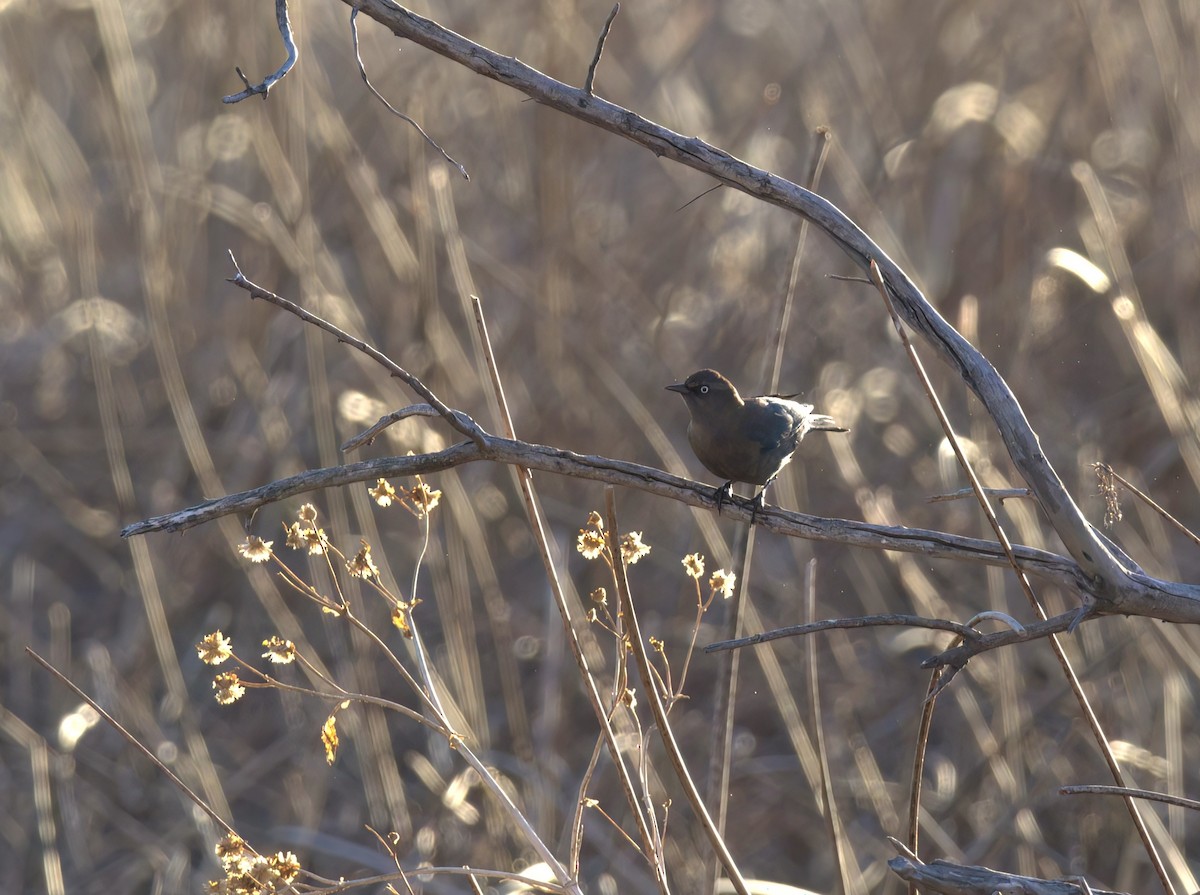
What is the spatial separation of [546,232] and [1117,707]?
273 cm

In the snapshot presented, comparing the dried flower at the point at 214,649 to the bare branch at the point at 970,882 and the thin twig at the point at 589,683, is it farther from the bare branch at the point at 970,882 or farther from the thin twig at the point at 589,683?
the bare branch at the point at 970,882

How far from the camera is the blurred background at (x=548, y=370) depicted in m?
4.20

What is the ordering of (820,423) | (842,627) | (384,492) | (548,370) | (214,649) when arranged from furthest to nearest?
(548,370)
(820,423)
(384,492)
(214,649)
(842,627)

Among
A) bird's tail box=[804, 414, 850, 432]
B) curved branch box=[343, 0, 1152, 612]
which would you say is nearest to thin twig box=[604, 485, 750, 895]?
curved branch box=[343, 0, 1152, 612]

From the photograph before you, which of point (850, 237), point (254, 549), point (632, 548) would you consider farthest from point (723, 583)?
point (254, 549)

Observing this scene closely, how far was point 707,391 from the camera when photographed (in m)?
3.35

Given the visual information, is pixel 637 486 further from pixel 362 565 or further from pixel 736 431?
pixel 736 431

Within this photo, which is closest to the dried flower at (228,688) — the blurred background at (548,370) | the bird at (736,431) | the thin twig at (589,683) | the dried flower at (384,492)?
the dried flower at (384,492)

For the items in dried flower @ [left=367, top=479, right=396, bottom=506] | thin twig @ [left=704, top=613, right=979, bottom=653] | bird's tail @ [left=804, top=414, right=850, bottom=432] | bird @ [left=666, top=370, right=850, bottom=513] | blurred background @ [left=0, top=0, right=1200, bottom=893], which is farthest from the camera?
blurred background @ [left=0, top=0, right=1200, bottom=893]

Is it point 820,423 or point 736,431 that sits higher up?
point 820,423

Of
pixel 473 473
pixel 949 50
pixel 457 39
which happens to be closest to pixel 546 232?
pixel 473 473

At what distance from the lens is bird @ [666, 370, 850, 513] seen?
3250 mm

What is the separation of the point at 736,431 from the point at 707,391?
0.16m

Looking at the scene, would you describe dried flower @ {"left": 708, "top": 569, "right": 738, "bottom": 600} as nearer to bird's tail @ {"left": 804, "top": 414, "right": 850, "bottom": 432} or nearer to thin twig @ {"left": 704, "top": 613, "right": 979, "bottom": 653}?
thin twig @ {"left": 704, "top": 613, "right": 979, "bottom": 653}
